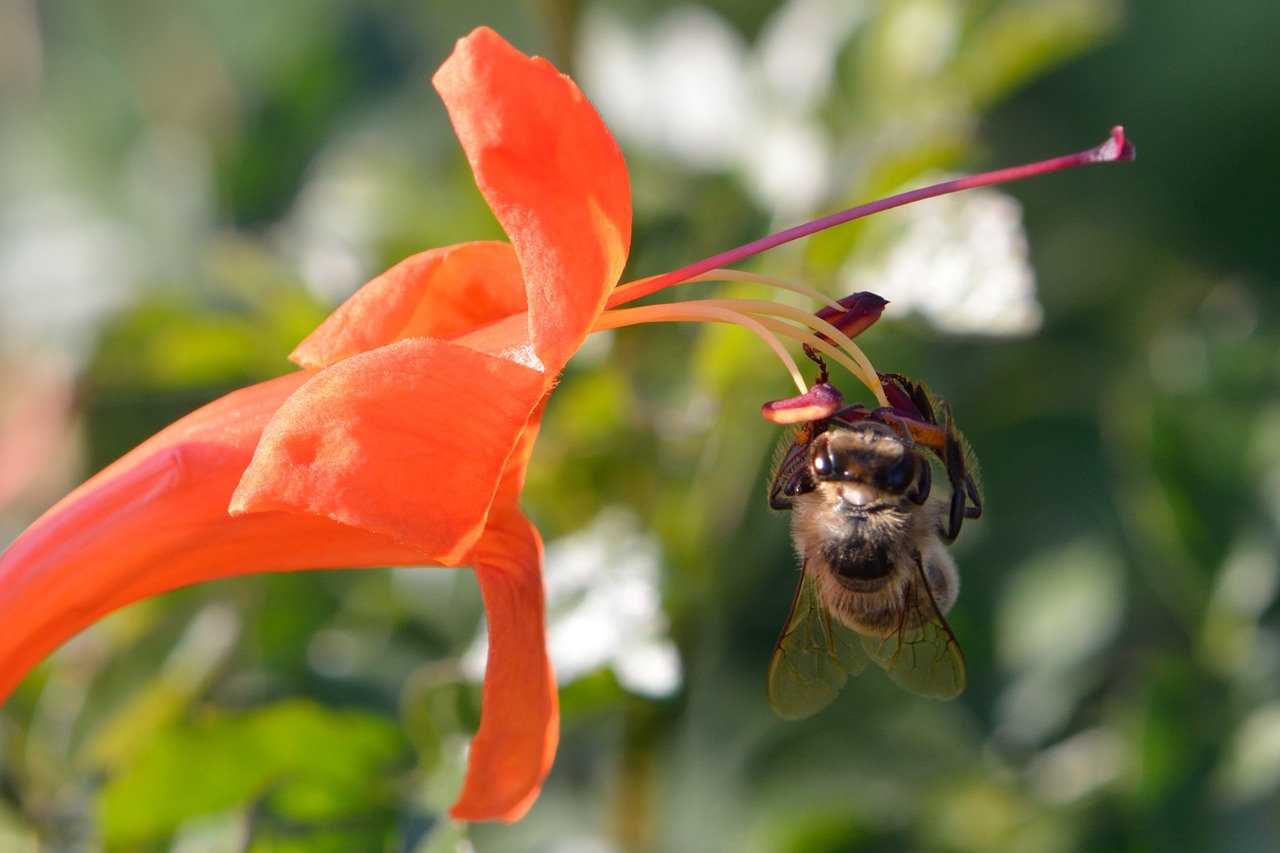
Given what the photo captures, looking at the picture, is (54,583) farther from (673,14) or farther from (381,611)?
(673,14)

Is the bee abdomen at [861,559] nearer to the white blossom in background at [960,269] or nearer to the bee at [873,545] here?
the bee at [873,545]

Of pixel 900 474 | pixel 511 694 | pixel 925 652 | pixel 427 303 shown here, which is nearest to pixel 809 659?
pixel 925 652

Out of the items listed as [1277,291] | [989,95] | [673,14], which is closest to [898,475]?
[989,95]

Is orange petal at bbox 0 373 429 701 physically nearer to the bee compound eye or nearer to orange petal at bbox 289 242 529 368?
orange petal at bbox 289 242 529 368

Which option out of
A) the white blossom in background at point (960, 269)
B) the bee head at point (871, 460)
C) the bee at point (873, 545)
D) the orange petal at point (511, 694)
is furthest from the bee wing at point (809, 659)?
the white blossom in background at point (960, 269)

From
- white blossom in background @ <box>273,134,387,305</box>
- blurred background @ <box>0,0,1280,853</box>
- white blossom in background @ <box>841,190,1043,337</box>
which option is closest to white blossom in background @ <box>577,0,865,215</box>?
blurred background @ <box>0,0,1280,853</box>

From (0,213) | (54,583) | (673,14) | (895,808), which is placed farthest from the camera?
(0,213)
